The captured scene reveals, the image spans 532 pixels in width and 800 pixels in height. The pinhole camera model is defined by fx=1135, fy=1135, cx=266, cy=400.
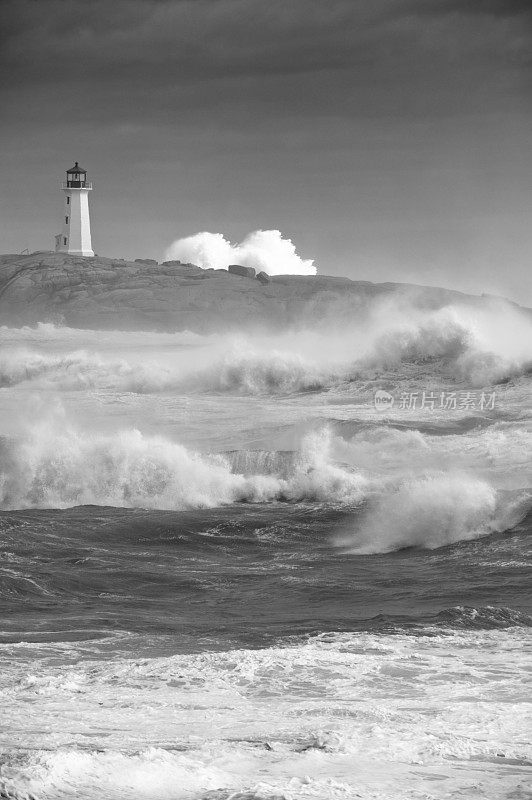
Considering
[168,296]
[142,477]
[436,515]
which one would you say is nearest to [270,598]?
[436,515]

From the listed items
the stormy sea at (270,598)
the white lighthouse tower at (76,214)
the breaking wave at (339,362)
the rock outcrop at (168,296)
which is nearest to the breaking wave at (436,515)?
the stormy sea at (270,598)

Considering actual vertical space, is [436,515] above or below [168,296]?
below

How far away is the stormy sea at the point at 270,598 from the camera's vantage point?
829cm

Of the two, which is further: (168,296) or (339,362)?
(168,296)

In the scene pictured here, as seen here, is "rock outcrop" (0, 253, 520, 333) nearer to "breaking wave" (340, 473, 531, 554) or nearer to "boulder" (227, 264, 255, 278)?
"boulder" (227, 264, 255, 278)

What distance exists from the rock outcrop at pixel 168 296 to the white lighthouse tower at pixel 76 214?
12.2 ft

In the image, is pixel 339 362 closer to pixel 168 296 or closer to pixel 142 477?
pixel 142 477

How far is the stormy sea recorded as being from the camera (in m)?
8.29

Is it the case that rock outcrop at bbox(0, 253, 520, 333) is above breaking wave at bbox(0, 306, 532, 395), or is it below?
above

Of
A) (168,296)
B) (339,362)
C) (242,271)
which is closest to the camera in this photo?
(339,362)

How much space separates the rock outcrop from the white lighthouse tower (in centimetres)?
371

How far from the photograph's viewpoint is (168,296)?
65.8 meters

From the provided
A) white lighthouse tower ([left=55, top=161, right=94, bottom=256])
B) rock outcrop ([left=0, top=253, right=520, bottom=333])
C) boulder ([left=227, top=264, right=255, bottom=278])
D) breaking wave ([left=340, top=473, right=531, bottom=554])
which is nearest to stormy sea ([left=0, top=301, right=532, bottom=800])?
breaking wave ([left=340, top=473, right=531, bottom=554])

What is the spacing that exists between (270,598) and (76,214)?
6276 centimetres
